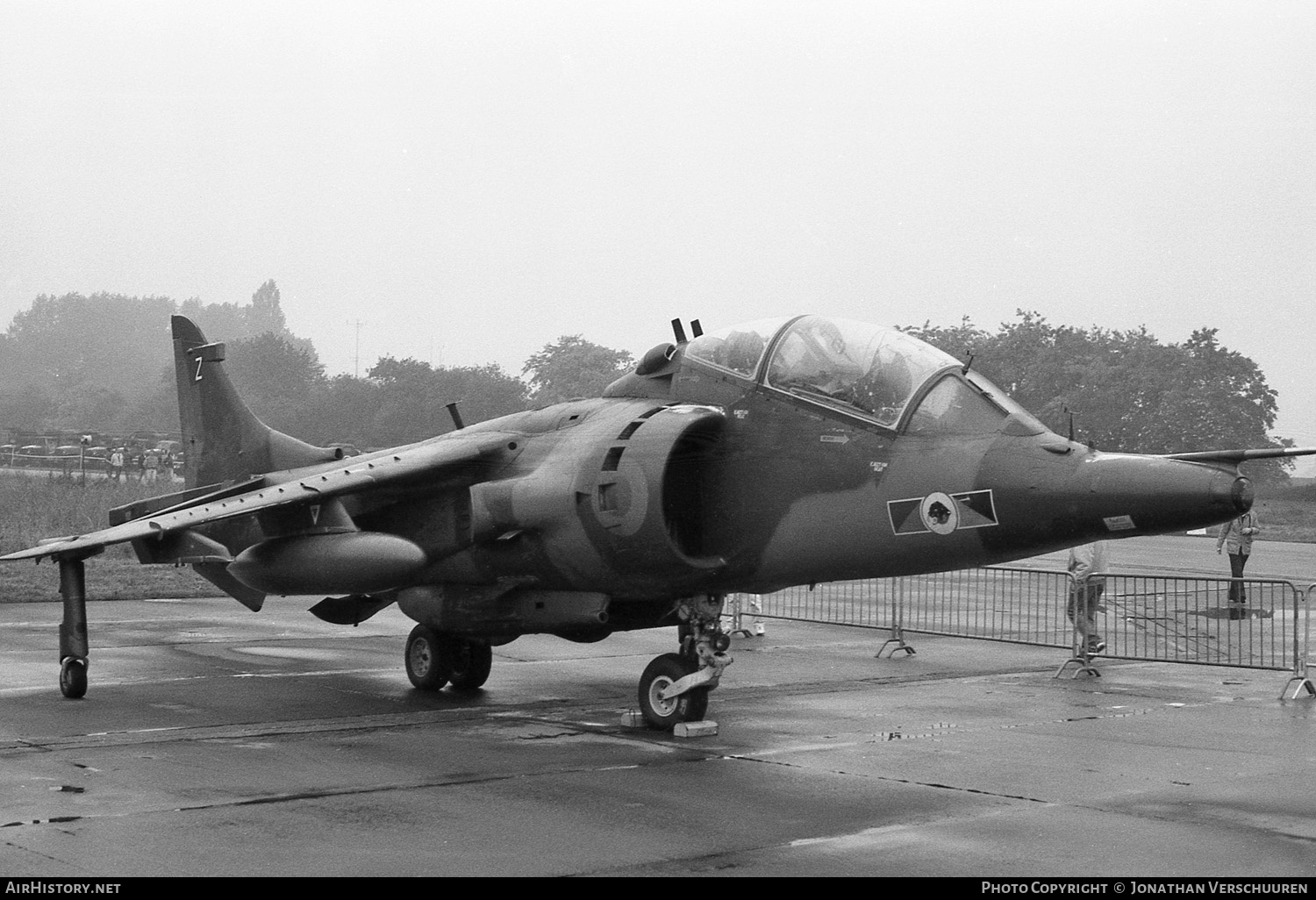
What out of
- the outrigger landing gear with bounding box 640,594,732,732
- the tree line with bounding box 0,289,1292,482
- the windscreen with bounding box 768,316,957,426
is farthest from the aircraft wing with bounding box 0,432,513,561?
the tree line with bounding box 0,289,1292,482

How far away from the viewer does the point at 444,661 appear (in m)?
11.3

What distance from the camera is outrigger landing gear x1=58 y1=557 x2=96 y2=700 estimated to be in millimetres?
10336

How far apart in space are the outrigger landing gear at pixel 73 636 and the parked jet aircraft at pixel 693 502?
0.06 ft

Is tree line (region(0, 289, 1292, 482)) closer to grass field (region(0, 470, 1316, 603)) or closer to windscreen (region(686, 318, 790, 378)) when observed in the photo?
grass field (region(0, 470, 1316, 603))

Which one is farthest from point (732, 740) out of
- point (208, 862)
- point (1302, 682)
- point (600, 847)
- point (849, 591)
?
point (849, 591)

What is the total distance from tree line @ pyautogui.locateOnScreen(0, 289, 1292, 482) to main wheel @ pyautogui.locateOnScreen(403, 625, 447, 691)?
13.6 metres

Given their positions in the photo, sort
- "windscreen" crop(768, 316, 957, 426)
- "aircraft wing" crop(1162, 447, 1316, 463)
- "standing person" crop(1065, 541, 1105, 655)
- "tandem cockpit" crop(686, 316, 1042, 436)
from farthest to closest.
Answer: "standing person" crop(1065, 541, 1105, 655)
"windscreen" crop(768, 316, 957, 426)
"tandem cockpit" crop(686, 316, 1042, 436)
"aircraft wing" crop(1162, 447, 1316, 463)

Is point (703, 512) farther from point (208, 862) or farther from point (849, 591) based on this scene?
point (849, 591)

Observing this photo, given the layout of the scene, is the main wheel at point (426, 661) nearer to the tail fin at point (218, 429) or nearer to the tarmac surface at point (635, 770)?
the tarmac surface at point (635, 770)

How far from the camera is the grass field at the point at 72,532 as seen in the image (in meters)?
20.6

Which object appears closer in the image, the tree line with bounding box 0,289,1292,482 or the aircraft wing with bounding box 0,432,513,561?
the aircraft wing with bounding box 0,432,513,561

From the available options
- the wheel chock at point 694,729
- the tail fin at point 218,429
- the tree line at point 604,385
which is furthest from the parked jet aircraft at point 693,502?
the tree line at point 604,385

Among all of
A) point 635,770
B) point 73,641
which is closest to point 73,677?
point 73,641

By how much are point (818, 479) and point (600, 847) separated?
3.37 metres
